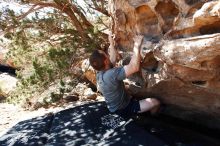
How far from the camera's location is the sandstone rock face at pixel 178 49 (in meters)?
3.78

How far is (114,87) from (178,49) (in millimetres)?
1136

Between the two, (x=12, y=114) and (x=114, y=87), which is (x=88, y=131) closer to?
(x=114, y=87)

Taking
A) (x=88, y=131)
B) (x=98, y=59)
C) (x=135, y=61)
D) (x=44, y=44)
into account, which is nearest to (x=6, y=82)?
(x=44, y=44)

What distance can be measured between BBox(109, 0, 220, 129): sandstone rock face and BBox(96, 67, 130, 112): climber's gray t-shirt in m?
0.33

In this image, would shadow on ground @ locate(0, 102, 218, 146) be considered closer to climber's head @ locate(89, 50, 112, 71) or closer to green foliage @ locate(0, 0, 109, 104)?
green foliage @ locate(0, 0, 109, 104)

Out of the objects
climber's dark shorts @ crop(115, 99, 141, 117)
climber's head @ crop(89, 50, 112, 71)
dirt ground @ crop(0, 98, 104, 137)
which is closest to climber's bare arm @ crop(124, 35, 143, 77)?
climber's head @ crop(89, 50, 112, 71)

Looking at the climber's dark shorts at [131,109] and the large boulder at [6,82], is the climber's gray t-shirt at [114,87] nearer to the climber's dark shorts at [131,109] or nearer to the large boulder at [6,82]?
the climber's dark shorts at [131,109]

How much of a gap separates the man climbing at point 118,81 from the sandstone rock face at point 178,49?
0.17 m

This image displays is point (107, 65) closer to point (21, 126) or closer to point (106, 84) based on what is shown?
point (106, 84)

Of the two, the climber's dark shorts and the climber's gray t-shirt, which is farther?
the climber's dark shorts

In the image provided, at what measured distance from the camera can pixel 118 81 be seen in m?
4.82

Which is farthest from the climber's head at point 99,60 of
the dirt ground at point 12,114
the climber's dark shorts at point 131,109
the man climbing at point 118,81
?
the dirt ground at point 12,114

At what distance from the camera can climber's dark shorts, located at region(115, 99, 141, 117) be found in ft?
16.4

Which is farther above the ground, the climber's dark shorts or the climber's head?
the climber's head
